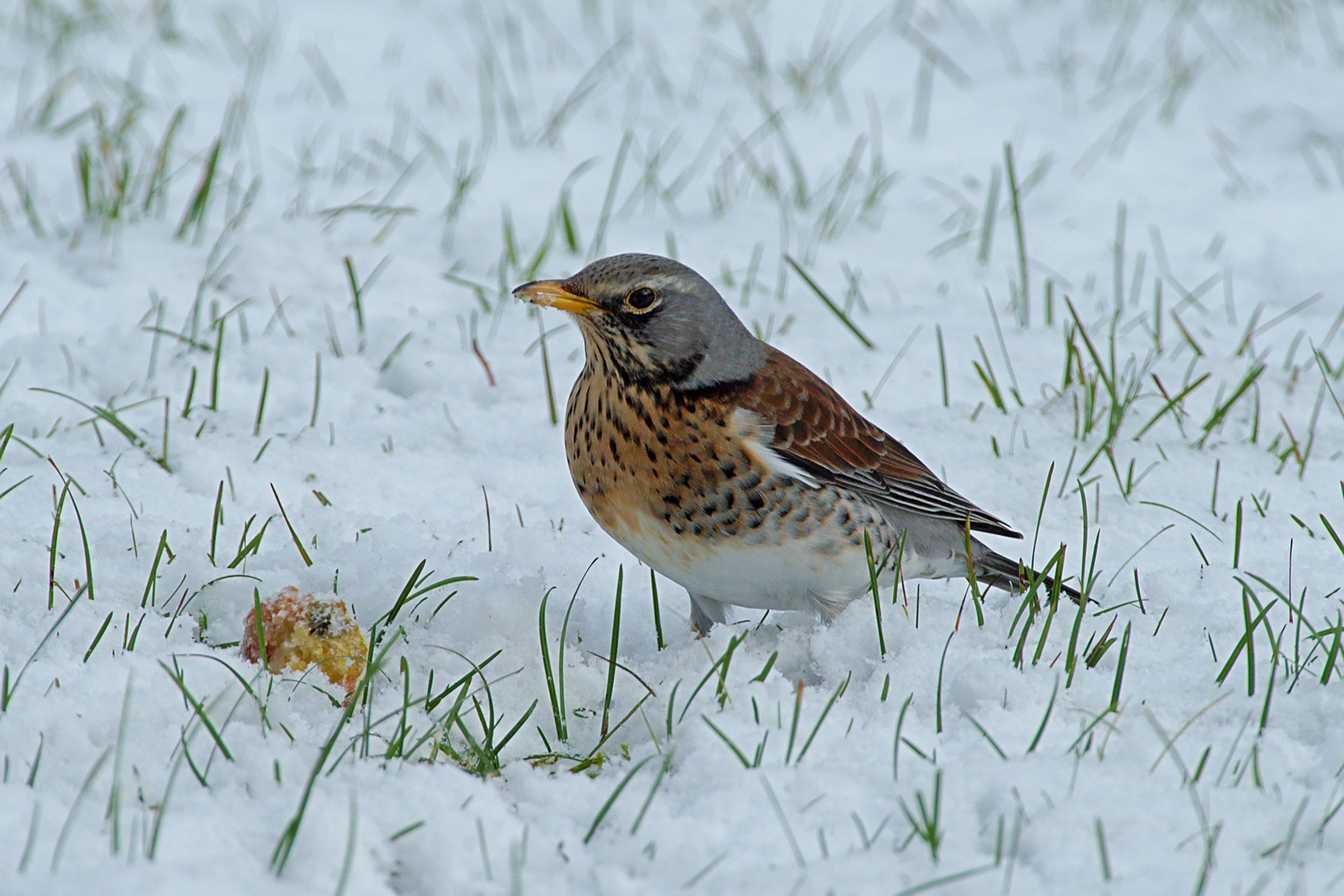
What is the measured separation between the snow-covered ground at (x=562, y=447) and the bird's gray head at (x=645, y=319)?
75 cm

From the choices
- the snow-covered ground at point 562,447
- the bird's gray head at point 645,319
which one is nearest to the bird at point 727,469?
the bird's gray head at point 645,319

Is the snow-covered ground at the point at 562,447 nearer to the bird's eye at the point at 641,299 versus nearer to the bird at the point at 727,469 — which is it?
the bird at the point at 727,469

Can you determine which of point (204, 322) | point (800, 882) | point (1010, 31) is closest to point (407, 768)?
point (800, 882)

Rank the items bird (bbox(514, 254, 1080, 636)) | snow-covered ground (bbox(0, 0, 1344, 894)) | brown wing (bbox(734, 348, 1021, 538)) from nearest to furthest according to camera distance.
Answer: snow-covered ground (bbox(0, 0, 1344, 894))
bird (bbox(514, 254, 1080, 636))
brown wing (bbox(734, 348, 1021, 538))

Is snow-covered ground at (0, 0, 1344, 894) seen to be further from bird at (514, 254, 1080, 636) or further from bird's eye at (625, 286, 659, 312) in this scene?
bird's eye at (625, 286, 659, 312)

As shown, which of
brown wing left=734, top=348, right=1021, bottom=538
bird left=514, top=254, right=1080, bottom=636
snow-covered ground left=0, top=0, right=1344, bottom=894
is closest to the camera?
snow-covered ground left=0, top=0, right=1344, bottom=894

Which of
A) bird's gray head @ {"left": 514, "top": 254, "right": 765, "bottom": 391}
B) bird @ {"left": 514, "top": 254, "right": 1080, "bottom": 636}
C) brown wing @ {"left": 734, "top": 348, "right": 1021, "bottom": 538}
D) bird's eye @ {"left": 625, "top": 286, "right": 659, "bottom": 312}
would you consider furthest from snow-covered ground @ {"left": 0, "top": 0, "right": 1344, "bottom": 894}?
bird's eye @ {"left": 625, "top": 286, "right": 659, "bottom": 312}

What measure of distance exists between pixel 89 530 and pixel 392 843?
1.92 m

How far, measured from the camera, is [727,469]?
3574mm

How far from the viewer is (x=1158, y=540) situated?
169 inches

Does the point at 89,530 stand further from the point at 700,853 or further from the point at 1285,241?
the point at 1285,241

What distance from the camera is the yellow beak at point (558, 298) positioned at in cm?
375

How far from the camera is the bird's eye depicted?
377 cm

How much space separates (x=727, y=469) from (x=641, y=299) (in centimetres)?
60
